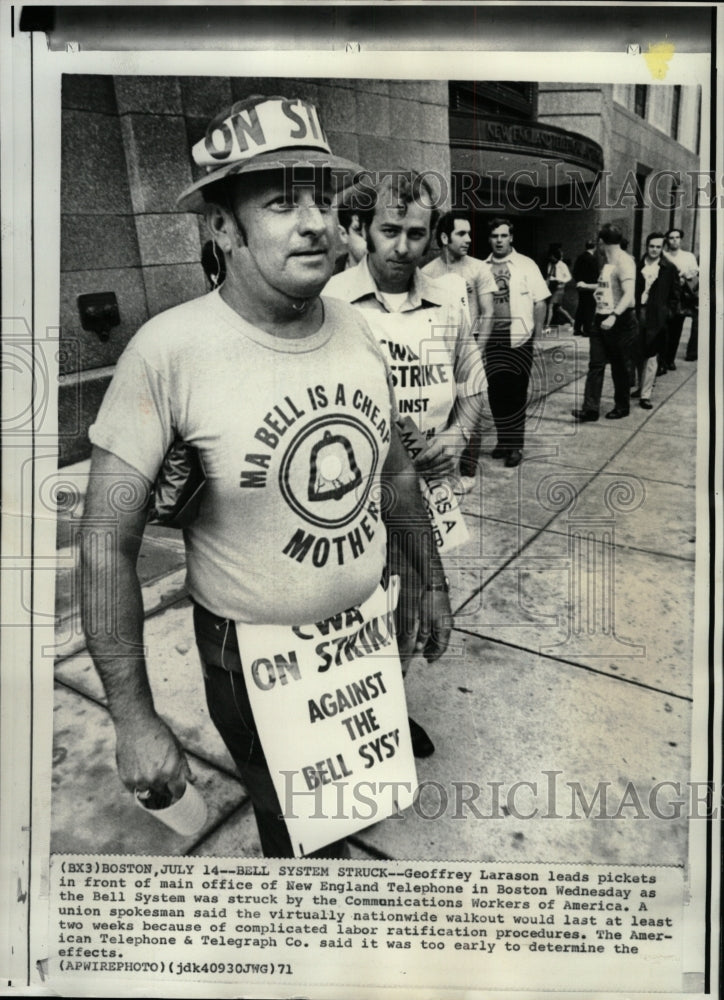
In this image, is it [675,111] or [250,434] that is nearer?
[250,434]

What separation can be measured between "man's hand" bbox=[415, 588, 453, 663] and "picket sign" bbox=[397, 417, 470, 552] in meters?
0.12

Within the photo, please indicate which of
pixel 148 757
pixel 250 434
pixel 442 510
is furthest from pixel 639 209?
pixel 148 757

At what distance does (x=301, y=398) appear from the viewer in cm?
176

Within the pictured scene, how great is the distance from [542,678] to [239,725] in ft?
2.44

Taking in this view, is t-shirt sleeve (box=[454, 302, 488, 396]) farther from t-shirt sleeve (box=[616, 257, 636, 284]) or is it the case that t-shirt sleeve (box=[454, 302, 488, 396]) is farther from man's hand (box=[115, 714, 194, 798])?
man's hand (box=[115, 714, 194, 798])

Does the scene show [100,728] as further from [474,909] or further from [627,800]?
[627,800]

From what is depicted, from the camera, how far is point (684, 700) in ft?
6.29

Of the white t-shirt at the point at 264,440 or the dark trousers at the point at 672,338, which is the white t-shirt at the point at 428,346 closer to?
the white t-shirt at the point at 264,440

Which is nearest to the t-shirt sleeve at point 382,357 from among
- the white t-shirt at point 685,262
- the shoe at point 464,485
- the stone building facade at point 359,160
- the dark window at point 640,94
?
the shoe at point 464,485

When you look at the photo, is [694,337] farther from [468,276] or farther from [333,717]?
[333,717]

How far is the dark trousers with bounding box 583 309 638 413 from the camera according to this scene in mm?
1907

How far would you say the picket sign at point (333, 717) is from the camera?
1.81m

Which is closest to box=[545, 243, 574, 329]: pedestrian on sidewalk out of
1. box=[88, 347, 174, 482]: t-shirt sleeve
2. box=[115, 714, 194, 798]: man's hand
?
box=[88, 347, 174, 482]: t-shirt sleeve

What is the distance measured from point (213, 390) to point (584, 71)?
114 centimetres
